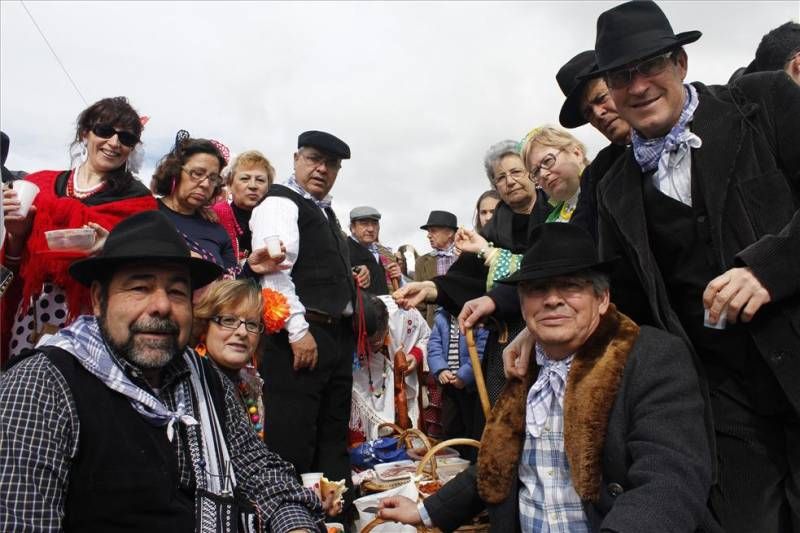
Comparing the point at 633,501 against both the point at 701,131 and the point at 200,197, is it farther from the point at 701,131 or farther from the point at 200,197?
the point at 200,197

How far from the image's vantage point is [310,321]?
13.7ft

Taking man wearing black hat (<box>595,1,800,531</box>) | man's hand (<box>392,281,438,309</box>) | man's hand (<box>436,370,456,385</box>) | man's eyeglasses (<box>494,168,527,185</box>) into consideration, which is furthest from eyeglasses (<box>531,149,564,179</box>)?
man's hand (<box>436,370,456,385</box>)

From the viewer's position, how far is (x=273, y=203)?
13.5ft

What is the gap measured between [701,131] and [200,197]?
9.19 feet

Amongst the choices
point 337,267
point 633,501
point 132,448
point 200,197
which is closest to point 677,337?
point 633,501

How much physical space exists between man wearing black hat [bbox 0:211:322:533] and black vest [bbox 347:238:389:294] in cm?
392

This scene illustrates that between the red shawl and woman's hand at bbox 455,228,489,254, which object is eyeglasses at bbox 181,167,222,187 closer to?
the red shawl

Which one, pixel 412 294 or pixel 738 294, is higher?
pixel 412 294

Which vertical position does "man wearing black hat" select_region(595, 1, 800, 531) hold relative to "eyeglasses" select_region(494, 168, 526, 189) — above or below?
below

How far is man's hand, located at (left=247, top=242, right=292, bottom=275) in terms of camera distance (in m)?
3.93

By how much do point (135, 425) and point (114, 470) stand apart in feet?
0.49

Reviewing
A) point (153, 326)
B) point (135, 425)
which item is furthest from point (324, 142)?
point (135, 425)

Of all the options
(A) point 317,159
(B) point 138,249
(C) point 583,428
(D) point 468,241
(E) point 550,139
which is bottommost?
(C) point 583,428

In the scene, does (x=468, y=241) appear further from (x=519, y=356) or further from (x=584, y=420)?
(x=584, y=420)
